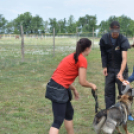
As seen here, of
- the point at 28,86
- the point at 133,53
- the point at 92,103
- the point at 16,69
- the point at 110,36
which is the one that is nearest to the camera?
the point at 110,36

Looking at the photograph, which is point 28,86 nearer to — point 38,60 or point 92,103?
point 92,103

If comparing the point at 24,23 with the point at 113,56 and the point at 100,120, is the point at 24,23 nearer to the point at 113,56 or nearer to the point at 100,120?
the point at 113,56

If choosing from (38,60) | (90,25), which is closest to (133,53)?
(90,25)

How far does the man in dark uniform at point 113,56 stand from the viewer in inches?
124

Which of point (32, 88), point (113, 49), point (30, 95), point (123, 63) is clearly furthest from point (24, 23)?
point (123, 63)

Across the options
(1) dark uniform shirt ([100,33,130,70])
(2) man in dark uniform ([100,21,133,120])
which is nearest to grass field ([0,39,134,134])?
(2) man in dark uniform ([100,21,133,120])

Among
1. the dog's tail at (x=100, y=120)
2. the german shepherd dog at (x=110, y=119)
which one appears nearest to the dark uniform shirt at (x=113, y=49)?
the german shepherd dog at (x=110, y=119)

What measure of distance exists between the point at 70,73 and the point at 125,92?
3.82 ft

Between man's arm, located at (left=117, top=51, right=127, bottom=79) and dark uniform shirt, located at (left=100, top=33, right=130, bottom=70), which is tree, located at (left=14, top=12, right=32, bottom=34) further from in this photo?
man's arm, located at (left=117, top=51, right=127, bottom=79)

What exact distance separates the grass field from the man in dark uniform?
765mm

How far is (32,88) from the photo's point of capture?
561cm

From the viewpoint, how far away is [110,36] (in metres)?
3.24

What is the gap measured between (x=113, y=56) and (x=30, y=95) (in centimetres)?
263

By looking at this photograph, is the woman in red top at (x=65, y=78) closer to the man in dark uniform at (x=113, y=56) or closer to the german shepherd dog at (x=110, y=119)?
the german shepherd dog at (x=110, y=119)
